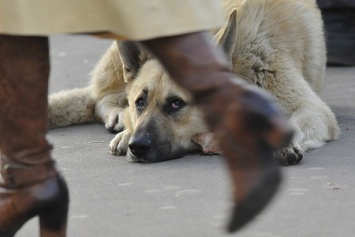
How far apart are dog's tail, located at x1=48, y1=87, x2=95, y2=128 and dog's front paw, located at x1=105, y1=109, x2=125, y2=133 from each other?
35 cm

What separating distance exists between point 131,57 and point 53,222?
9.60 ft

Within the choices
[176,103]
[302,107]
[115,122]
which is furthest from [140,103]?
[302,107]

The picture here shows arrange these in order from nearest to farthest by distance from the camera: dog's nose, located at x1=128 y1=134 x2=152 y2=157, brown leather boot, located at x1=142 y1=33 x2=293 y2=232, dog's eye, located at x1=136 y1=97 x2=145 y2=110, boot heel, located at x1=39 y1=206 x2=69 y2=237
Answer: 1. brown leather boot, located at x1=142 y1=33 x2=293 y2=232
2. boot heel, located at x1=39 y1=206 x2=69 y2=237
3. dog's nose, located at x1=128 y1=134 x2=152 y2=157
4. dog's eye, located at x1=136 y1=97 x2=145 y2=110

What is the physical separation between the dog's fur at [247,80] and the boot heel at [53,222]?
2040 millimetres

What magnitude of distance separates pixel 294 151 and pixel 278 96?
88cm

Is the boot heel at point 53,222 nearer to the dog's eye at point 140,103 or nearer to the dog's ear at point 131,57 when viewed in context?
the dog's eye at point 140,103

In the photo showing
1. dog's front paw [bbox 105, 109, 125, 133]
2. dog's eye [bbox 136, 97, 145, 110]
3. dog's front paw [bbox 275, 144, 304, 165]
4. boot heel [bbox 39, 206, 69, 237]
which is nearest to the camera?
boot heel [bbox 39, 206, 69, 237]

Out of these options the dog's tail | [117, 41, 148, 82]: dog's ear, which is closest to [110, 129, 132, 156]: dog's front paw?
[117, 41, 148, 82]: dog's ear

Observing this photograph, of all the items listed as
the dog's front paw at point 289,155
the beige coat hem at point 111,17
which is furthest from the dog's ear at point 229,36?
the beige coat hem at point 111,17

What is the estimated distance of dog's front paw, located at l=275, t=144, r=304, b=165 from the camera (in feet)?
15.9

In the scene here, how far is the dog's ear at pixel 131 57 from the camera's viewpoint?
580cm

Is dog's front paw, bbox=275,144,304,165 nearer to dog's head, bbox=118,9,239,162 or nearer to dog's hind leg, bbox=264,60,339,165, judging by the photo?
dog's hind leg, bbox=264,60,339,165

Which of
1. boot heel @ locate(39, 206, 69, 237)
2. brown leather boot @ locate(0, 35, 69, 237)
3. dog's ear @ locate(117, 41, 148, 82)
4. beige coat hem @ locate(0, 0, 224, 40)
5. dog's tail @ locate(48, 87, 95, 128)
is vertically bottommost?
dog's tail @ locate(48, 87, 95, 128)

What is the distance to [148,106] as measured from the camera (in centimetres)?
542
